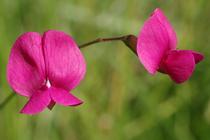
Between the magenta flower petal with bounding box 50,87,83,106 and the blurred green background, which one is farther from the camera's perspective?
the blurred green background

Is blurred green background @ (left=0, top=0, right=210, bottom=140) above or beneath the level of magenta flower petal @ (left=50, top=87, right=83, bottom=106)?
A: beneath

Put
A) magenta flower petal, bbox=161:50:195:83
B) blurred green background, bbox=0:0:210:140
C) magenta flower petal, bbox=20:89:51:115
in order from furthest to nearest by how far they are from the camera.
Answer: blurred green background, bbox=0:0:210:140, magenta flower petal, bbox=161:50:195:83, magenta flower petal, bbox=20:89:51:115

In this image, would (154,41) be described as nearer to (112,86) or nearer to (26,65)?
(26,65)

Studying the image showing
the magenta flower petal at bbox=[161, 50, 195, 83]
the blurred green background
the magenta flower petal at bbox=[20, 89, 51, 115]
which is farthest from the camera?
the blurred green background

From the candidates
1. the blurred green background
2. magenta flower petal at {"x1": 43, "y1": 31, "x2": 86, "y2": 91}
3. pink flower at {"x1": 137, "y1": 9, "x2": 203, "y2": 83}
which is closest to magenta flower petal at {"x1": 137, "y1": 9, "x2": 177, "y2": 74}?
pink flower at {"x1": 137, "y1": 9, "x2": 203, "y2": 83}

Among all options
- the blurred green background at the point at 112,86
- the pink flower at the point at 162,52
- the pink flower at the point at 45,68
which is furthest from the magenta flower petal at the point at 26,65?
the blurred green background at the point at 112,86

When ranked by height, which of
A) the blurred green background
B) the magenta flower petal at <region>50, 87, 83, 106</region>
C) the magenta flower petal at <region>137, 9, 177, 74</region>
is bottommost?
the blurred green background

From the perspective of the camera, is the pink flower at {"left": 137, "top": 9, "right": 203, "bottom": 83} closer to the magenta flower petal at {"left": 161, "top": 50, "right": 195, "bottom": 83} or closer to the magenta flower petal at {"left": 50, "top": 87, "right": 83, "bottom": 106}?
the magenta flower petal at {"left": 161, "top": 50, "right": 195, "bottom": 83}
